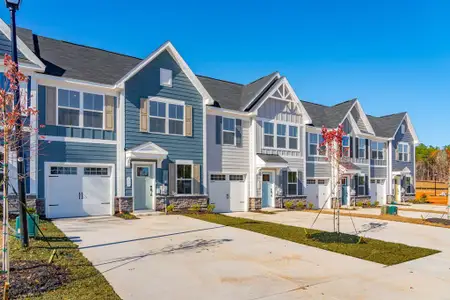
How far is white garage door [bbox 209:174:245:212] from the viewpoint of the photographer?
18.1 m

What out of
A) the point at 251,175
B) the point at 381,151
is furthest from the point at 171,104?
the point at 381,151

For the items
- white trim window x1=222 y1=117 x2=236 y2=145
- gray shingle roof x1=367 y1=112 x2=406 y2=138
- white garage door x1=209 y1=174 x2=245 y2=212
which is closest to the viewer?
white garage door x1=209 y1=174 x2=245 y2=212

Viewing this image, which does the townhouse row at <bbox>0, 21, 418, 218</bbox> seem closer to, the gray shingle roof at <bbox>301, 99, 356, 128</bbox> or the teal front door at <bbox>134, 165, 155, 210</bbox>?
the teal front door at <bbox>134, 165, 155, 210</bbox>

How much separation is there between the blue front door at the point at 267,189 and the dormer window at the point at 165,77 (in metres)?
7.98

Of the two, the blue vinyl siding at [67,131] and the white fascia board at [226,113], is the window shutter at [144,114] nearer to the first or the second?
the blue vinyl siding at [67,131]

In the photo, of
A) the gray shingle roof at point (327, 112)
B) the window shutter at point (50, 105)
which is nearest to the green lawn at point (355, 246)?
the window shutter at point (50, 105)

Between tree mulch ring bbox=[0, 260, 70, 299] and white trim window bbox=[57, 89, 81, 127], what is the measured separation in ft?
27.1

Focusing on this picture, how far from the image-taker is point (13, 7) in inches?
276

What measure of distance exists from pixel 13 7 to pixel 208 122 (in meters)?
11.5

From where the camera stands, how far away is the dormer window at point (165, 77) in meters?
16.0

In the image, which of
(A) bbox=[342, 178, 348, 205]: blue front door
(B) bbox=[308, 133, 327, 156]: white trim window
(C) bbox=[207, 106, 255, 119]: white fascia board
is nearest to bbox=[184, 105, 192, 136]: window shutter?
(C) bbox=[207, 106, 255, 119]: white fascia board

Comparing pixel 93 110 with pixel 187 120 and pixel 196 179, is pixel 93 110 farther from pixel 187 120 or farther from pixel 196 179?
pixel 196 179

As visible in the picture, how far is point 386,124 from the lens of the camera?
30.6 m

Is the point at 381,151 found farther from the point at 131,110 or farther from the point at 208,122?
the point at 131,110
